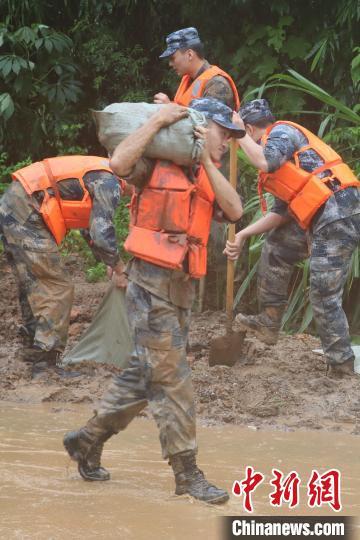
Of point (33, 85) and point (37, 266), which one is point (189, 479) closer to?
point (37, 266)

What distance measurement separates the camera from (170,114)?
13.6 feet

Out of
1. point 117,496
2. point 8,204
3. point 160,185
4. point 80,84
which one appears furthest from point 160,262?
point 80,84

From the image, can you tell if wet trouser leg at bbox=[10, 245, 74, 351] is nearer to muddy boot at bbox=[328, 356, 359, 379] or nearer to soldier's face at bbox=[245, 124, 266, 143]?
soldier's face at bbox=[245, 124, 266, 143]

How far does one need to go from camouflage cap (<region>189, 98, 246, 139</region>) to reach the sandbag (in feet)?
0.30

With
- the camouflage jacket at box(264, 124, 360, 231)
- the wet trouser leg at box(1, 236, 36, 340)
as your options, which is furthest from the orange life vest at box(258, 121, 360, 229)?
the wet trouser leg at box(1, 236, 36, 340)

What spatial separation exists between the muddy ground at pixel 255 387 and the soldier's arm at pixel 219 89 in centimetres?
169

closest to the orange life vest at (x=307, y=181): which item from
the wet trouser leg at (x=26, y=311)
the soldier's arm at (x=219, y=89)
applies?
the soldier's arm at (x=219, y=89)

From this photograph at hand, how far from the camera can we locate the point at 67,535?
380cm

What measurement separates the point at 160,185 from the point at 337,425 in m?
2.27

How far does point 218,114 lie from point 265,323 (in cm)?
297

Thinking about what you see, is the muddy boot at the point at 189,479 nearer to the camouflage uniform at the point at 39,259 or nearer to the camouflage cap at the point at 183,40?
the camouflage uniform at the point at 39,259

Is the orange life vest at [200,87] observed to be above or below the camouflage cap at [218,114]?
below

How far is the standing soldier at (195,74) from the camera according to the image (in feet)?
22.6

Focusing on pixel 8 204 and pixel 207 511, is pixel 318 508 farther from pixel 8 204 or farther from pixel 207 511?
pixel 8 204
